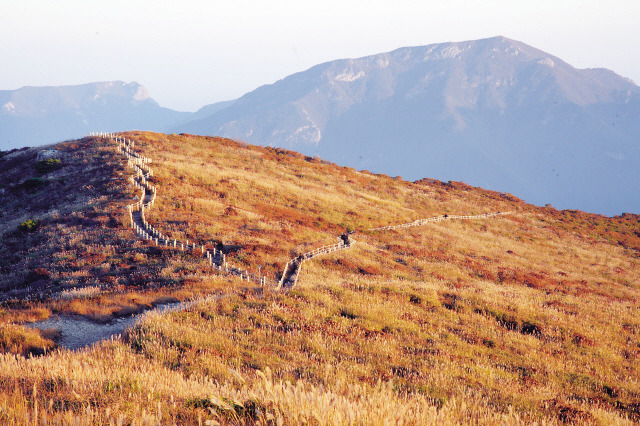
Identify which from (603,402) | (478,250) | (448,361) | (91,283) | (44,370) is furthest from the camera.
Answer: (478,250)

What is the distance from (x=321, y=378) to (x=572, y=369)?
7490 mm

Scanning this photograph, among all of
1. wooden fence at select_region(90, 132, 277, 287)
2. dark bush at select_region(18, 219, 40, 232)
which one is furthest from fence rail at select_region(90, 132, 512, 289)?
dark bush at select_region(18, 219, 40, 232)

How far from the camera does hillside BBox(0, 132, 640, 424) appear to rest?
4871 mm

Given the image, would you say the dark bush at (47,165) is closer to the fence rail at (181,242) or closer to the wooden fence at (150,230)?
the fence rail at (181,242)

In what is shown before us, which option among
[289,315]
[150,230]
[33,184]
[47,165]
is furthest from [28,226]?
[289,315]

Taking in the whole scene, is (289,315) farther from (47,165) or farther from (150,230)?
(47,165)

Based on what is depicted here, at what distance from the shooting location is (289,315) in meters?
11.8

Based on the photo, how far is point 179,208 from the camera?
107 ft

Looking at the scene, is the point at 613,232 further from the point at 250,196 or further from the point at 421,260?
the point at 250,196

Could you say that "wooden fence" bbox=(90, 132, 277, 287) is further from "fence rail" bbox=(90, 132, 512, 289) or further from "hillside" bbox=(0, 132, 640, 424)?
"hillside" bbox=(0, 132, 640, 424)

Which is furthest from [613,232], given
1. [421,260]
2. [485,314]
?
[485,314]

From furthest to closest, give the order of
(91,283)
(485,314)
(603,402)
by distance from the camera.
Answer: (91,283) → (485,314) → (603,402)

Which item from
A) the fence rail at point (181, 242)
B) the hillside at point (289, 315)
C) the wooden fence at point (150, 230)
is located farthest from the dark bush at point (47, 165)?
the wooden fence at point (150, 230)

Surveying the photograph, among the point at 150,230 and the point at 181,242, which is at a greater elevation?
the point at 150,230
